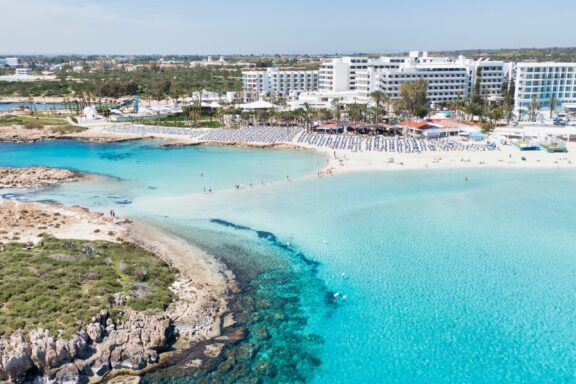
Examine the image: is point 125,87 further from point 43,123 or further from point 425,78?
point 425,78

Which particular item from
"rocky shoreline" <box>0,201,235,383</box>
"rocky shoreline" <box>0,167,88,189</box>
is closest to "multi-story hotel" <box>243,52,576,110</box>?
"rocky shoreline" <box>0,167,88,189</box>

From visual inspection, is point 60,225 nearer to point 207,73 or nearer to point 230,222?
point 230,222

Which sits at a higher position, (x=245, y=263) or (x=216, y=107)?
(x=216, y=107)

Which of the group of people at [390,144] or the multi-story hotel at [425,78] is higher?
the multi-story hotel at [425,78]

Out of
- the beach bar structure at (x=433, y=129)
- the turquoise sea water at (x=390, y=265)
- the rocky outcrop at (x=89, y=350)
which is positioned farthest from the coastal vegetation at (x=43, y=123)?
the rocky outcrop at (x=89, y=350)

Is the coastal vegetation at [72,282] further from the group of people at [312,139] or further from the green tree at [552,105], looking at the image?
the green tree at [552,105]

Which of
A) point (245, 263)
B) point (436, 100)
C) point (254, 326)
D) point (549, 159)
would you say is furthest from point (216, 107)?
point (254, 326)

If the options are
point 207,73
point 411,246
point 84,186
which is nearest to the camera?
point 411,246
